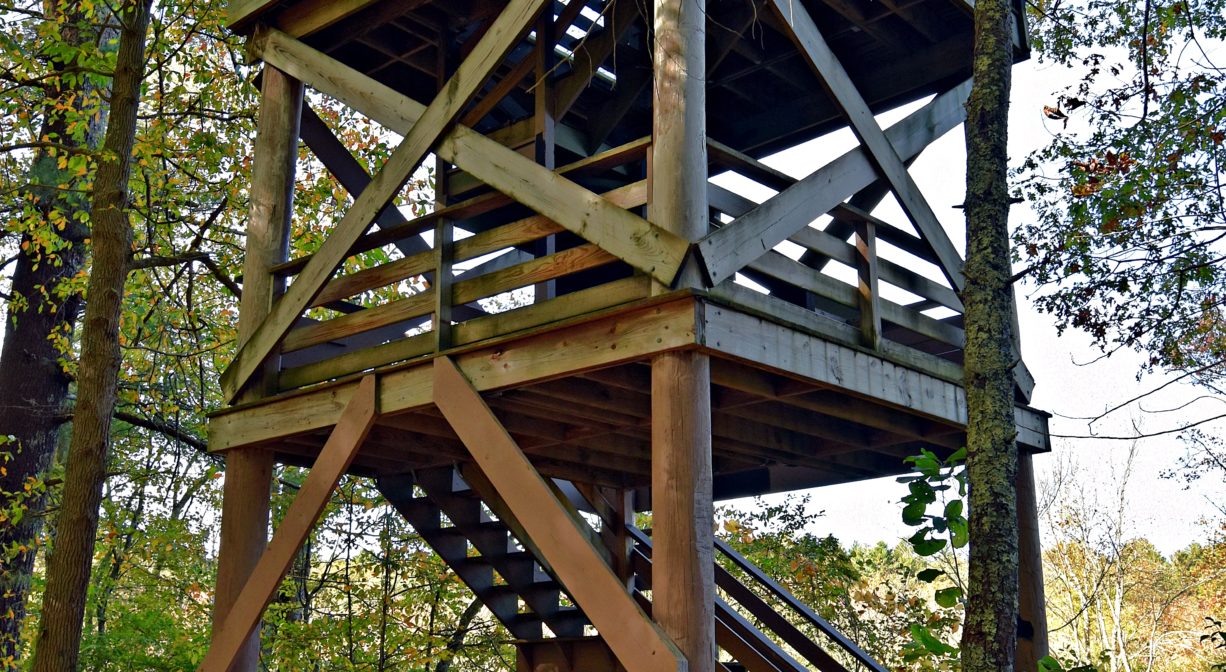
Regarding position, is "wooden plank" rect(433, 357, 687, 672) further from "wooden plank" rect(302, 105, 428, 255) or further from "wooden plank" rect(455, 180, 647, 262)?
"wooden plank" rect(302, 105, 428, 255)

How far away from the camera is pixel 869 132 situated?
26.1ft

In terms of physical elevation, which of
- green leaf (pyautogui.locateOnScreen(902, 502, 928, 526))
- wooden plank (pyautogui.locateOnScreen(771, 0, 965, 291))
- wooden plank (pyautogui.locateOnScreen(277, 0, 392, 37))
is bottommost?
green leaf (pyautogui.locateOnScreen(902, 502, 928, 526))

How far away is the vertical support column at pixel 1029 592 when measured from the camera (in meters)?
8.61

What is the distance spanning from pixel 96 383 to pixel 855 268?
213 inches

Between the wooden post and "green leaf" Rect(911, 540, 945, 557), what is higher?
the wooden post

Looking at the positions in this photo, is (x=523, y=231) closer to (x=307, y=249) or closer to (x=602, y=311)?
(x=602, y=311)

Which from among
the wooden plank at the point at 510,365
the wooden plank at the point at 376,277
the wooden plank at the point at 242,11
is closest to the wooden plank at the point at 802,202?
the wooden plank at the point at 510,365

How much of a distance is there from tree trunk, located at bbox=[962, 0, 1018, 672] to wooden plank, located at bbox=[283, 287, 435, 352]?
3.44m

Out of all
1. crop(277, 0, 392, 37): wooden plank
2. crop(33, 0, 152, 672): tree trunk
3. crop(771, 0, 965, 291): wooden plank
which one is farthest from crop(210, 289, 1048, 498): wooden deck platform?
crop(277, 0, 392, 37): wooden plank

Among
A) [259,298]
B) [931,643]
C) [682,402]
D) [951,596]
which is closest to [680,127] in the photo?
[682,402]

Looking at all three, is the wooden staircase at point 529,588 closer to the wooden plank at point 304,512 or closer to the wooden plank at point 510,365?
the wooden plank at point 510,365

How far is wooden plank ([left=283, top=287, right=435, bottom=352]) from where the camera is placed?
789cm

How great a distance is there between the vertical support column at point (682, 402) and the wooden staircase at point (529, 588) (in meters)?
3.60

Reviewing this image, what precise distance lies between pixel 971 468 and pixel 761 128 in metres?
5.50
